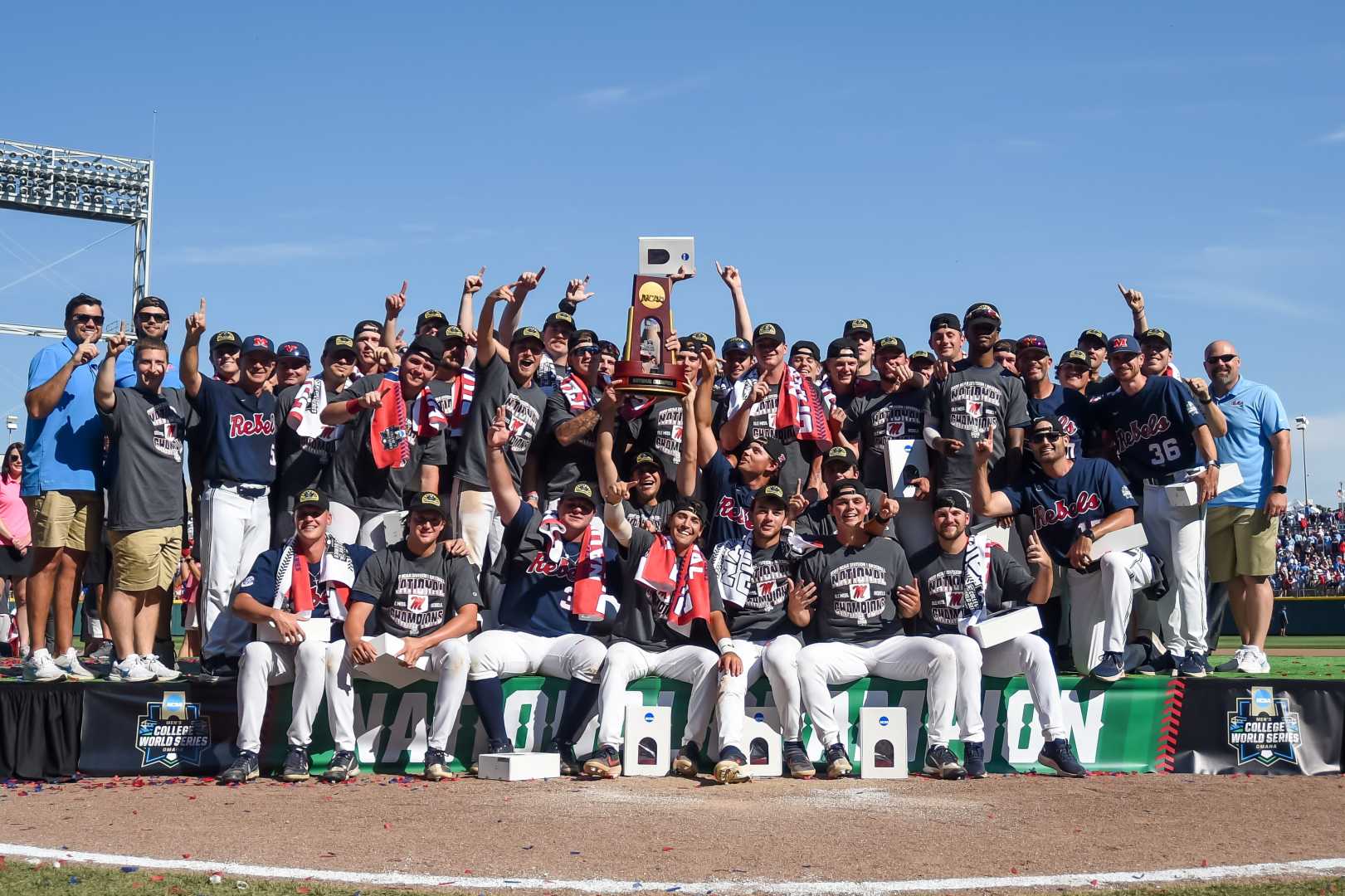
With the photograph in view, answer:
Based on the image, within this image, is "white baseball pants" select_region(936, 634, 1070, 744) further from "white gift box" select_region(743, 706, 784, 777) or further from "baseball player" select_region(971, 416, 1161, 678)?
"white gift box" select_region(743, 706, 784, 777)

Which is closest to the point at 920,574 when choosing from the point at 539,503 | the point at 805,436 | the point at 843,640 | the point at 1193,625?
the point at 843,640

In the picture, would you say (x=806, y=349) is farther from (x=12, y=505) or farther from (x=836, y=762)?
(x=12, y=505)

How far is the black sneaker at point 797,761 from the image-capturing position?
7691 millimetres

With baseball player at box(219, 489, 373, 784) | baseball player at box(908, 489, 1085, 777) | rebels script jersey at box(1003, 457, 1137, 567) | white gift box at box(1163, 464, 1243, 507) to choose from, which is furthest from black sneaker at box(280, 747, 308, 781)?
white gift box at box(1163, 464, 1243, 507)

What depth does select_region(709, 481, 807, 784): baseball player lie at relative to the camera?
25.4 ft

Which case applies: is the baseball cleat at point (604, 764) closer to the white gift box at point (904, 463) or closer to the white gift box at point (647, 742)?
the white gift box at point (647, 742)

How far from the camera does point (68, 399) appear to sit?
855 cm

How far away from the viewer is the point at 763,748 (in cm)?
788

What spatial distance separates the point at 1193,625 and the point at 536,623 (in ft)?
15.2

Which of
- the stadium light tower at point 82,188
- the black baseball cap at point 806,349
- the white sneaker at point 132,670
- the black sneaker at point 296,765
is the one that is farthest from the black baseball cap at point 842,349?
the stadium light tower at point 82,188

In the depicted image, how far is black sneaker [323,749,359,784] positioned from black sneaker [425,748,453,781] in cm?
45

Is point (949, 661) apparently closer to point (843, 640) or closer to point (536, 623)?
point (843, 640)

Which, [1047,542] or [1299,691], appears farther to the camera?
[1047,542]

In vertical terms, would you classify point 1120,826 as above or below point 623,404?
below
